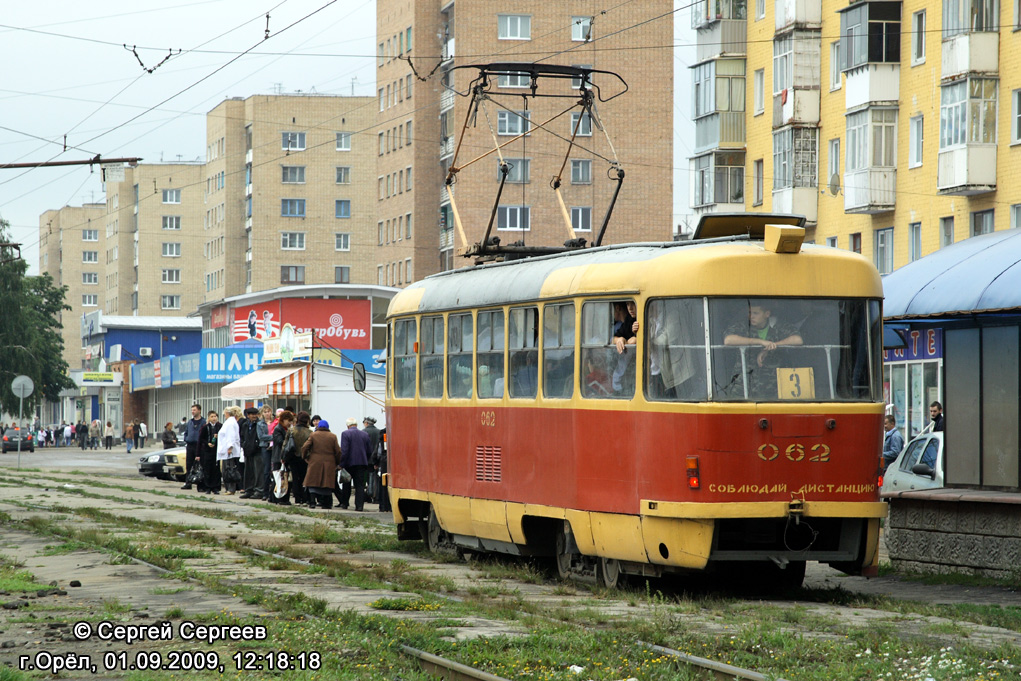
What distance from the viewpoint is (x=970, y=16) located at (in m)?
38.2

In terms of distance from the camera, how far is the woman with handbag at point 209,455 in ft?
106

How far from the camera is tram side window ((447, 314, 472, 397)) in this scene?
16.0 meters

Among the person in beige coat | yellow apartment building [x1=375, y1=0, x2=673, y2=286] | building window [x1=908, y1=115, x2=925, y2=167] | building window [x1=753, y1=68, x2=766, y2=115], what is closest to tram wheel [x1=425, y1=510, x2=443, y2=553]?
the person in beige coat

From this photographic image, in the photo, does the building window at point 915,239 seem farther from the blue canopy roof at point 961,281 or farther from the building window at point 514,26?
the building window at point 514,26

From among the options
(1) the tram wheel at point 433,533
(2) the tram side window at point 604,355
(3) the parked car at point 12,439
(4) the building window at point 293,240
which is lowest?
(3) the parked car at point 12,439

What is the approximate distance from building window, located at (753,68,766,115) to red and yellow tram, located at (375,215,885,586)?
3633 centimetres

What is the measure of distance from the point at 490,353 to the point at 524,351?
0.78 metres

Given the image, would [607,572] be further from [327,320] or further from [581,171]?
[581,171]

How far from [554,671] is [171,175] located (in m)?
133

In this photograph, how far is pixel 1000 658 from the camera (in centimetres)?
940

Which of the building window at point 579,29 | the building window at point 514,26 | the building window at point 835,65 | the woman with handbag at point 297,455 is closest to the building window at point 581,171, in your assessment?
→ the building window at point 579,29

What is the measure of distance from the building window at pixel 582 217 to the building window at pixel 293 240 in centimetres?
3574

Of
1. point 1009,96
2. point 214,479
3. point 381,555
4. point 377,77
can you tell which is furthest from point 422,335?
point 377,77

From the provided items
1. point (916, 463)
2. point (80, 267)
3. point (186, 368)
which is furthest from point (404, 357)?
point (80, 267)
